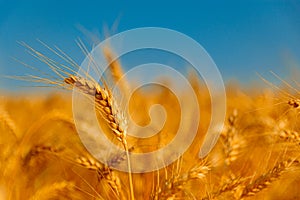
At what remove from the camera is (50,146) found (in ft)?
4.90

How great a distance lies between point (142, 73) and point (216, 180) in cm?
42

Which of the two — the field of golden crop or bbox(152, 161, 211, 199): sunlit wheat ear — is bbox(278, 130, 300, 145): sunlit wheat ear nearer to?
the field of golden crop

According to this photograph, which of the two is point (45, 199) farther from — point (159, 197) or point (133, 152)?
point (159, 197)

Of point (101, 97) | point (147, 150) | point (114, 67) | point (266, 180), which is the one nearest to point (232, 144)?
point (266, 180)

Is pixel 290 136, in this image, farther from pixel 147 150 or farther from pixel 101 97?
pixel 101 97

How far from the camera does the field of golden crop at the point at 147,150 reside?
41.5 inches

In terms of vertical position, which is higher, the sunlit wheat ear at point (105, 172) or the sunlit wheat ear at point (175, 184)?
the sunlit wheat ear at point (105, 172)

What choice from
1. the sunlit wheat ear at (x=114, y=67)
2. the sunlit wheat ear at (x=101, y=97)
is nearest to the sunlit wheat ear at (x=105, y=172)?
the sunlit wheat ear at (x=101, y=97)

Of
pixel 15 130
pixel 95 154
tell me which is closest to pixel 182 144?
pixel 95 154

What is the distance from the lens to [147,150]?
1.32m

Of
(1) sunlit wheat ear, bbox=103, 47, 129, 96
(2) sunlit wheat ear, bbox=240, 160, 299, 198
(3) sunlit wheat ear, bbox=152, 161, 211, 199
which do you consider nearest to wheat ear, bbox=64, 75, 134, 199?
(3) sunlit wheat ear, bbox=152, 161, 211, 199

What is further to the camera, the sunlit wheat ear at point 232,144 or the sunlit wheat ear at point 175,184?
the sunlit wheat ear at point 232,144

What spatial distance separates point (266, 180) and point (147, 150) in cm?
35

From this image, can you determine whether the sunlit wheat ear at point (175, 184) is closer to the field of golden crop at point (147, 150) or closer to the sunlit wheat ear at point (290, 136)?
the field of golden crop at point (147, 150)
